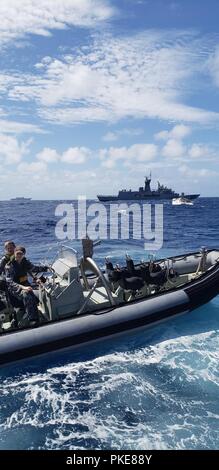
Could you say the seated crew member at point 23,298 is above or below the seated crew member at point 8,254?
below

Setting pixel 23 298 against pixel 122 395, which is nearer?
pixel 122 395

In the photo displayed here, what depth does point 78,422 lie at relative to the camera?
6.20m

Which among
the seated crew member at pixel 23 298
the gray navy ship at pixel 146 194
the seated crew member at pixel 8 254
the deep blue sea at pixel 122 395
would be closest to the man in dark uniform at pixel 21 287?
the seated crew member at pixel 23 298

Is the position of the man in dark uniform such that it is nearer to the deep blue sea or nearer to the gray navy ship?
the deep blue sea

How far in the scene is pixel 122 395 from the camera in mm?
6934

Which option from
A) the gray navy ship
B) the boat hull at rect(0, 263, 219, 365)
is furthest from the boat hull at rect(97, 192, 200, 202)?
the boat hull at rect(0, 263, 219, 365)

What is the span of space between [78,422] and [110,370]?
171 centimetres

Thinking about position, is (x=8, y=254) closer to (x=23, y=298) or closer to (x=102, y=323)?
(x=23, y=298)

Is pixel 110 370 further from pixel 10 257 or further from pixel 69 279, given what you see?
pixel 10 257

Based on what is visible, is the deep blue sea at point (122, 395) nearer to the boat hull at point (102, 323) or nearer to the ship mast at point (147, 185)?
the boat hull at point (102, 323)

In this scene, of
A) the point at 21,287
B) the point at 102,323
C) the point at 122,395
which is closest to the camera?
the point at 122,395

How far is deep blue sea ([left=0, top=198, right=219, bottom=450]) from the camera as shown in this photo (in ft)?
19.1

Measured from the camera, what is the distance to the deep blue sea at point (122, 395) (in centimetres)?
583

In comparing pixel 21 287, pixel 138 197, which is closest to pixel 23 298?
pixel 21 287
